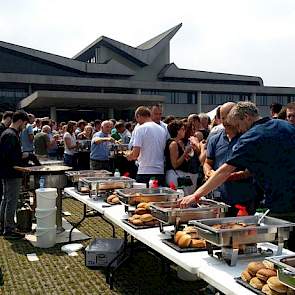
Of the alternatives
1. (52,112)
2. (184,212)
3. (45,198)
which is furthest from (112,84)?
(184,212)

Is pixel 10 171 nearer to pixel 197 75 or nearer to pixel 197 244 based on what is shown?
pixel 197 244

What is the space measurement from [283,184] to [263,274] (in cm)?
75

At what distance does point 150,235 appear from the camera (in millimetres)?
2779

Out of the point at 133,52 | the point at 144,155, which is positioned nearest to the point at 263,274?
the point at 144,155

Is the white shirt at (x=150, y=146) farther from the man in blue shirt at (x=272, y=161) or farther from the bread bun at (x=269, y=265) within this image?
the bread bun at (x=269, y=265)

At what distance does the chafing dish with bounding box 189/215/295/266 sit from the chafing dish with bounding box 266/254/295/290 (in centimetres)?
35

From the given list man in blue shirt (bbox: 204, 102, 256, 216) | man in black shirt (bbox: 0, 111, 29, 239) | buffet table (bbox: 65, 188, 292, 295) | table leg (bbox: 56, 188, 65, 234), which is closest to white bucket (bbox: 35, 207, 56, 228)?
table leg (bbox: 56, 188, 65, 234)

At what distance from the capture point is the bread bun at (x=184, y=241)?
8.02ft

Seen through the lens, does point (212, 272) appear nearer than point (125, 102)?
Yes

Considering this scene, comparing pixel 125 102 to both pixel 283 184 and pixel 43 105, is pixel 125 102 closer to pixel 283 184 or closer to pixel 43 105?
pixel 43 105

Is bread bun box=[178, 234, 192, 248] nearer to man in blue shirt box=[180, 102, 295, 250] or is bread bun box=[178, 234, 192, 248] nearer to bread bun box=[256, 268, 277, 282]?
man in blue shirt box=[180, 102, 295, 250]

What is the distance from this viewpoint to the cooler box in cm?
415

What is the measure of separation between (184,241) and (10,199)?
3439 millimetres

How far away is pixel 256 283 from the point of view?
1.83 metres
